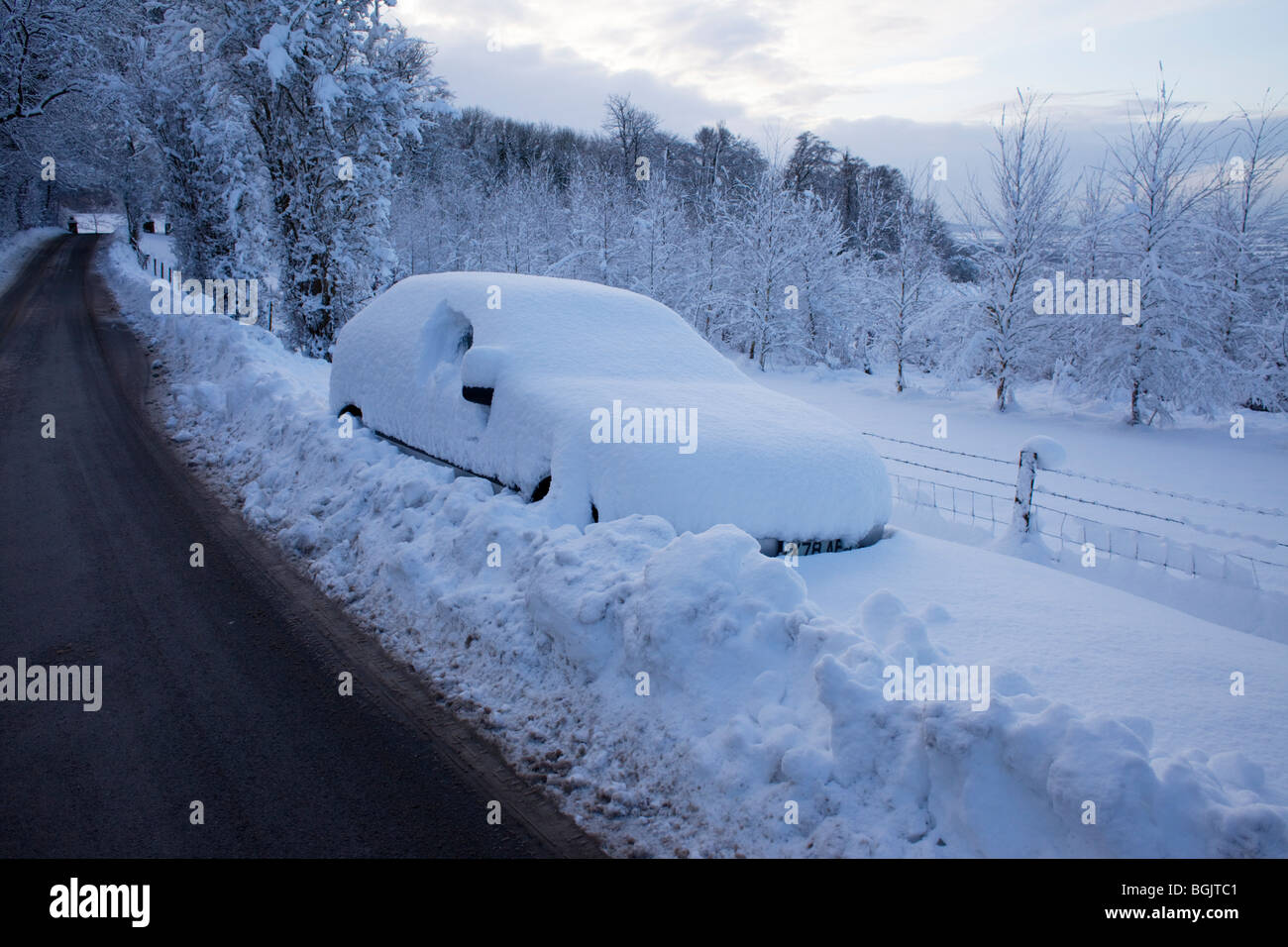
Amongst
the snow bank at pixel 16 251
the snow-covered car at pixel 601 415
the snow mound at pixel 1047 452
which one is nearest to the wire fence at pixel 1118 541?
the snow mound at pixel 1047 452

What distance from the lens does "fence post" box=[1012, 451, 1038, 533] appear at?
23.8 ft

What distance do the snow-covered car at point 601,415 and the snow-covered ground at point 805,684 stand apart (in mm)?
302

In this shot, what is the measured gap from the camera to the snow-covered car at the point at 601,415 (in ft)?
16.6

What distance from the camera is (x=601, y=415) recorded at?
5250mm

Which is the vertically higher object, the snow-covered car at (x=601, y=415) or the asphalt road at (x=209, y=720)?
the snow-covered car at (x=601, y=415)

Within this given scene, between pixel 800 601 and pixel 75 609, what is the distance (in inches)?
184

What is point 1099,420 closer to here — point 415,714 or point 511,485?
point 511,485

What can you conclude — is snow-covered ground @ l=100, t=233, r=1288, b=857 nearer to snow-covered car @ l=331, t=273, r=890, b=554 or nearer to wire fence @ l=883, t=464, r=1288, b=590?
snow-covered car @ l=331, t=273, r=890, b=554

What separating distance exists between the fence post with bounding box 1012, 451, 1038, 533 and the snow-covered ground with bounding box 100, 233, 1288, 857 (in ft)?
5.52

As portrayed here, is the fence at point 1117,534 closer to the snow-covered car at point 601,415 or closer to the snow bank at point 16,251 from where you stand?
the snow-covered car at point 601,415

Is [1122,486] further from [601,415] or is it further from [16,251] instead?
[16,251]

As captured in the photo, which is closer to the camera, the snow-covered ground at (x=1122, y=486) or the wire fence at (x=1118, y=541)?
the snow-covered ground at (x=1122, y=486)

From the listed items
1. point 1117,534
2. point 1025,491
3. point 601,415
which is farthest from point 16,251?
point 1117,534

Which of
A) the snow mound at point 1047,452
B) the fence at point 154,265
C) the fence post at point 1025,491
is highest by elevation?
the fence at point 154,265
